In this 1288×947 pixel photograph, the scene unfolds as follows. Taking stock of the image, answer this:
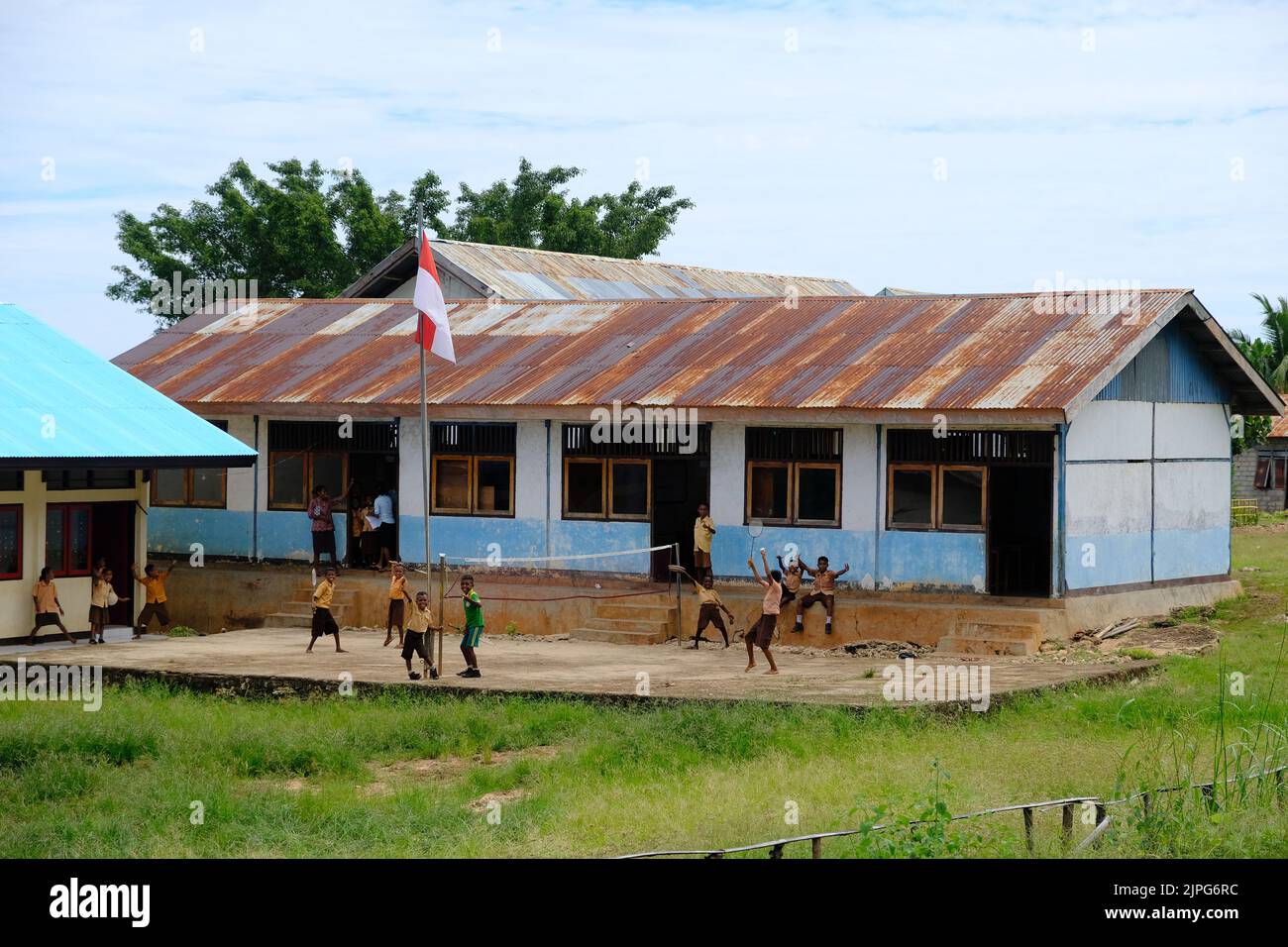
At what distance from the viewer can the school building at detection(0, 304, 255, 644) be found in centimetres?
2323

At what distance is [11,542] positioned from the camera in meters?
23.6

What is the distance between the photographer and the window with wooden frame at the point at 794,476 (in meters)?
23.6

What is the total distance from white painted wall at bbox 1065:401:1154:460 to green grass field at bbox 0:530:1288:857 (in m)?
3.43

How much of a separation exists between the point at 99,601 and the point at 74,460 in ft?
8.04

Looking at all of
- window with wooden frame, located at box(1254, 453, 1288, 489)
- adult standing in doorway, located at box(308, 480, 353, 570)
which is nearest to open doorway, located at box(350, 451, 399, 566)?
adult standing in doorway, located at box(308, 480, 353, 570)

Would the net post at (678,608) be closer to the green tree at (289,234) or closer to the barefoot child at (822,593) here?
the barefoot child at (822,593)

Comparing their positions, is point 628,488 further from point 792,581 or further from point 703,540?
point 792,581

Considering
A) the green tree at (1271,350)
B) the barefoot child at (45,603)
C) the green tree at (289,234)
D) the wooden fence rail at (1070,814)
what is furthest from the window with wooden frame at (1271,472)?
the wooden fence rail at (1070,814)

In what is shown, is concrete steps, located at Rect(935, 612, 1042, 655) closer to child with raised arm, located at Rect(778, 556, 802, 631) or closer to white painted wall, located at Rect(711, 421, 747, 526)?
child with raised arm, located at Rect(778, 556, 802, 631)

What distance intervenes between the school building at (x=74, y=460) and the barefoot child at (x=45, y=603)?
0.16 metres

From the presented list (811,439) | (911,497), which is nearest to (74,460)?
(811,439)

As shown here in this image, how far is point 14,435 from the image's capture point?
22562 mm
